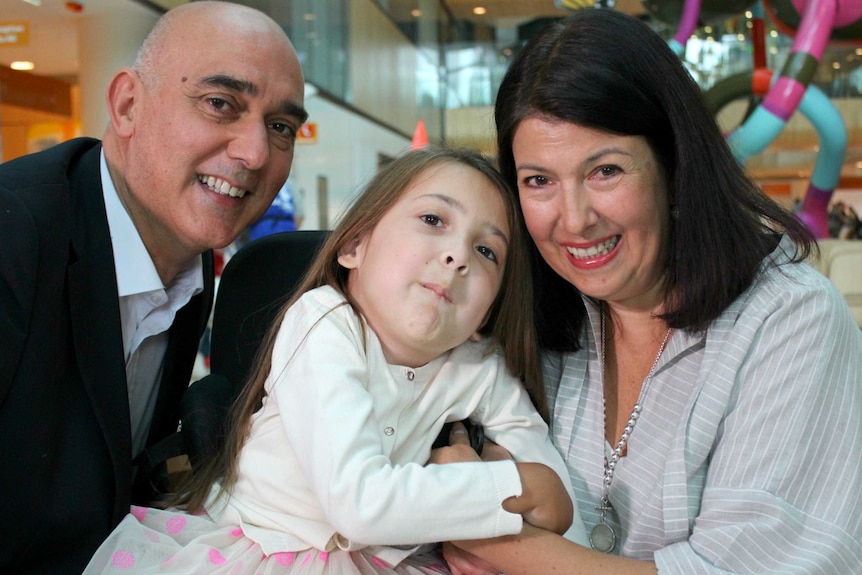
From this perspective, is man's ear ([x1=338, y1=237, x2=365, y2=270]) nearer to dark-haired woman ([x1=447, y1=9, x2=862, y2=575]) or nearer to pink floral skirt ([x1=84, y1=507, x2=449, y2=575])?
dark-haired woman ([x1=447, y1=9, x2=862, y2=575])

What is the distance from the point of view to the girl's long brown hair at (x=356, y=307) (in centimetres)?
172

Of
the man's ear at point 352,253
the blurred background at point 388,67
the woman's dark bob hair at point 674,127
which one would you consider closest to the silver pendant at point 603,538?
the woman's dark bob hair at point 674,127

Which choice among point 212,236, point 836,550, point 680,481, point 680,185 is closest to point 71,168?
point 212,236

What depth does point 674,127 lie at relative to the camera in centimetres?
165

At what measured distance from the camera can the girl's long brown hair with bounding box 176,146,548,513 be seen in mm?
1722

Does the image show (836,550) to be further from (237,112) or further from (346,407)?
(237,112)

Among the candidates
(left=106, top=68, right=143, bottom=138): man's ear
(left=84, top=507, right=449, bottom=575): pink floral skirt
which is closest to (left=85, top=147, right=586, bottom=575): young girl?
(left=84, top=507, right=449, bottom=575): pink floral skirt

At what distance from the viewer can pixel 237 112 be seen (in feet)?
6.75

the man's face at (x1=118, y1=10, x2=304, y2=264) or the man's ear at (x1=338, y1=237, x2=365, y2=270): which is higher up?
the man's face at (x1=118, y1=10, x2=304, y2=264)

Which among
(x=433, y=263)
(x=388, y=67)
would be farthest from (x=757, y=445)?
(x=388, y=67)

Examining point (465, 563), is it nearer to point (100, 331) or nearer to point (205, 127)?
point (100, 331)

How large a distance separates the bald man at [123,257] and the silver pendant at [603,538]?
1036 millimetres

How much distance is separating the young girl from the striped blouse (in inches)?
7.7

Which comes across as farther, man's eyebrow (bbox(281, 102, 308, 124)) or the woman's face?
man's eyebrow (bbox(281, 102, 308, 124))
